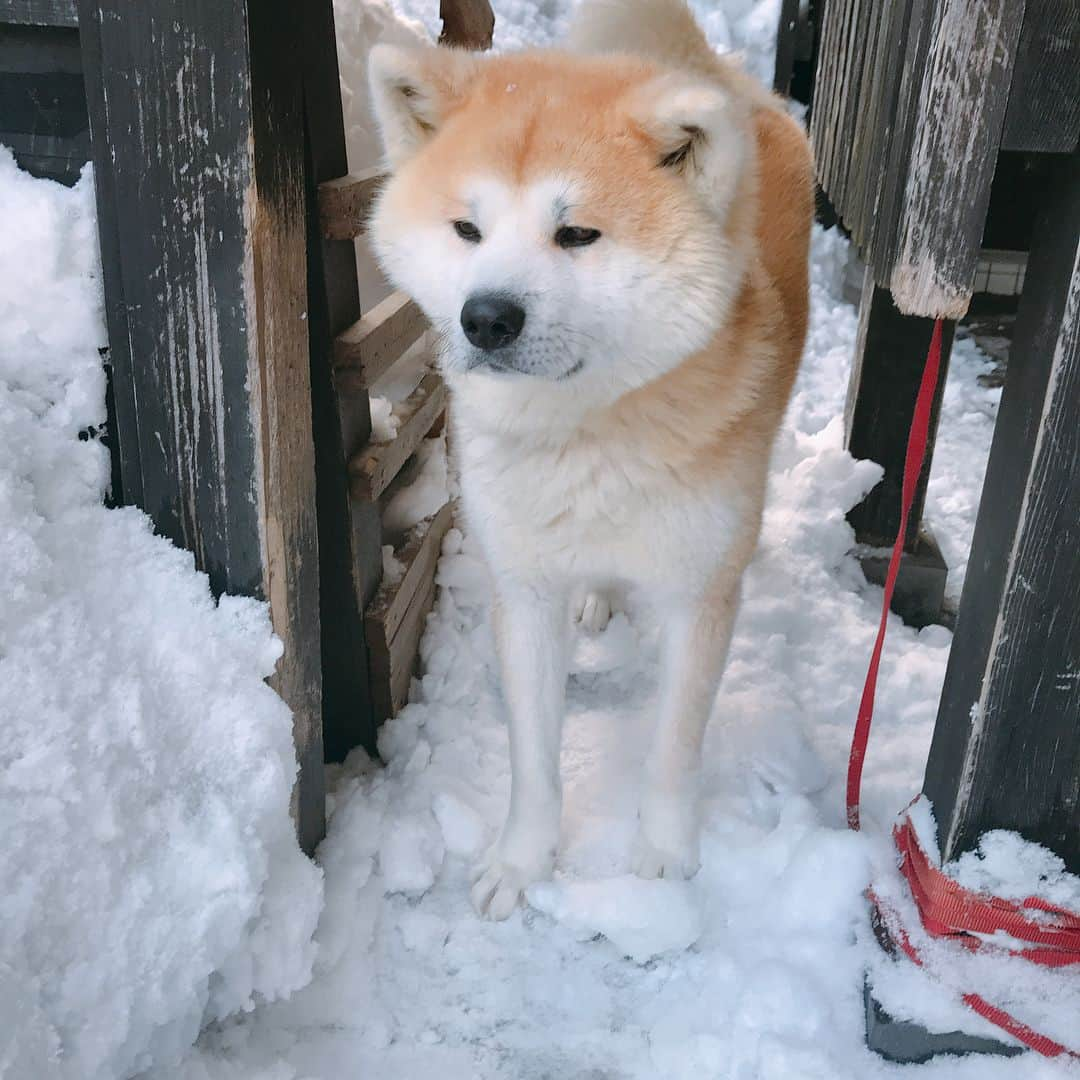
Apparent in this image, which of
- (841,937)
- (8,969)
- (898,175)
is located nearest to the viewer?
(8,969)

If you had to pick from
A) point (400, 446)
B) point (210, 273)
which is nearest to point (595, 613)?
point (400, 446)

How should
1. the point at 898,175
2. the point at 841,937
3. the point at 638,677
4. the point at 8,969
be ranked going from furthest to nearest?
1. the point at 638,677
2. the point at 841,937
3. the point at 898,175
4. the point at 8,969

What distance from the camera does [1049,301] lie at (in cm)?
136

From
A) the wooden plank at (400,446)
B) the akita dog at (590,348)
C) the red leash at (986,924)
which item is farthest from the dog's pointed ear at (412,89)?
the red leash at (986,924)

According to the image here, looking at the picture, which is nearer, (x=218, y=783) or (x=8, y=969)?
(x=8, y=969)

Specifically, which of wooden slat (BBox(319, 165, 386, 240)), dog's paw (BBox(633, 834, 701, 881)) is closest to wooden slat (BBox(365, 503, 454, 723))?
dog's paw (BBox(633, 834, 701, 881))

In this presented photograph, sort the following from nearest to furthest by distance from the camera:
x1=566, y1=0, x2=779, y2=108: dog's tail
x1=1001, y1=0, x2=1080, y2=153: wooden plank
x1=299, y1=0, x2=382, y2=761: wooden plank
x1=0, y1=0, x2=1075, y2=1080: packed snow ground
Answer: x1=1001, y1=0, x2=1080, y2=153: wooden plank, x1=0, y1=0, x2=1075, y2=1080: packed snow ground, x1=299, y1=0, x2=382, y2=761: wooden plank, x1=566, y1=0, x2=779, y2=108: dog's tail

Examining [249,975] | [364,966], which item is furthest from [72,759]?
[364,966]

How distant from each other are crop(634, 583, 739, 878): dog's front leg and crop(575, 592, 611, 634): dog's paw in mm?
711

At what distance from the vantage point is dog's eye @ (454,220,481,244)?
1605 mm

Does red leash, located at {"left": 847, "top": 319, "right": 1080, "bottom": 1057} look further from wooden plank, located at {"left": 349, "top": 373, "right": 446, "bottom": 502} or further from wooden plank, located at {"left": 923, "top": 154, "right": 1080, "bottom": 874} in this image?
wooden plank, located at {"left": 349, "top": 373, "right": 446, "bottom": 502}

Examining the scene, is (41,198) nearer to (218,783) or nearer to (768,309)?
(218,783)

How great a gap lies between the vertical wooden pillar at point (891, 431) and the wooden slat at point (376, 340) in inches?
54.6

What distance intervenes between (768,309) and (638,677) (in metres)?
1.03
